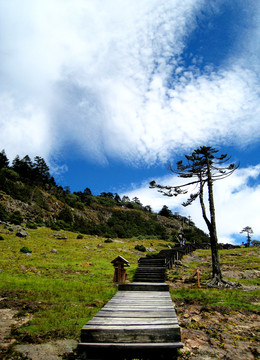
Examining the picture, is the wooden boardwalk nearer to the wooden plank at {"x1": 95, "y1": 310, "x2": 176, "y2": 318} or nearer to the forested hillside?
the wooden plank at {"x1": 95, "y1": 310, "x2": 176, "y2": 318}

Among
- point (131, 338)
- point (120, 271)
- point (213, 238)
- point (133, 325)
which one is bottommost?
point (131, 338)

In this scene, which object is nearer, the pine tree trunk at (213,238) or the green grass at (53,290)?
the green grass at (53,290)

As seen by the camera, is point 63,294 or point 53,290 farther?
point 53,290

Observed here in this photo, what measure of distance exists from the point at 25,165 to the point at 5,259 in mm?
57938

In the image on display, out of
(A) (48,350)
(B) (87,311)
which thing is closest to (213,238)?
(B) (87,311)

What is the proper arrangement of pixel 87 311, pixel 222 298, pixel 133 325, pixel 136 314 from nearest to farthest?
pixel 133 325 → pixel 136 314 → pixel 87 311 → pixel 222 298

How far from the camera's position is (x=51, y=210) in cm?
6066

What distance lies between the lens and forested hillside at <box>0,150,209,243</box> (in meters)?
47.9

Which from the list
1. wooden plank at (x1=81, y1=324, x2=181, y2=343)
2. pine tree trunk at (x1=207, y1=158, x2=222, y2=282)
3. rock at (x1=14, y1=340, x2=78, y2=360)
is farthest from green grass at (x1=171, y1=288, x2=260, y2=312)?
rock at (x1=14, y1=340, x2=78, y2=360)

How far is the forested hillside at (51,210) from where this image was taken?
157ft

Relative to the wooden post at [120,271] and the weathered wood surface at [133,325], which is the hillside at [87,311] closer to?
the wooden post at [120,271]

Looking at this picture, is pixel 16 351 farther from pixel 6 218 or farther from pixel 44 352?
pixel 6 218

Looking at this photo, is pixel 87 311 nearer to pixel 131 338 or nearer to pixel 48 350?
pixel 48 350

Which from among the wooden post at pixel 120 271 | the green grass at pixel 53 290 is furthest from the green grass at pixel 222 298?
the green grass at pixel 53 290
